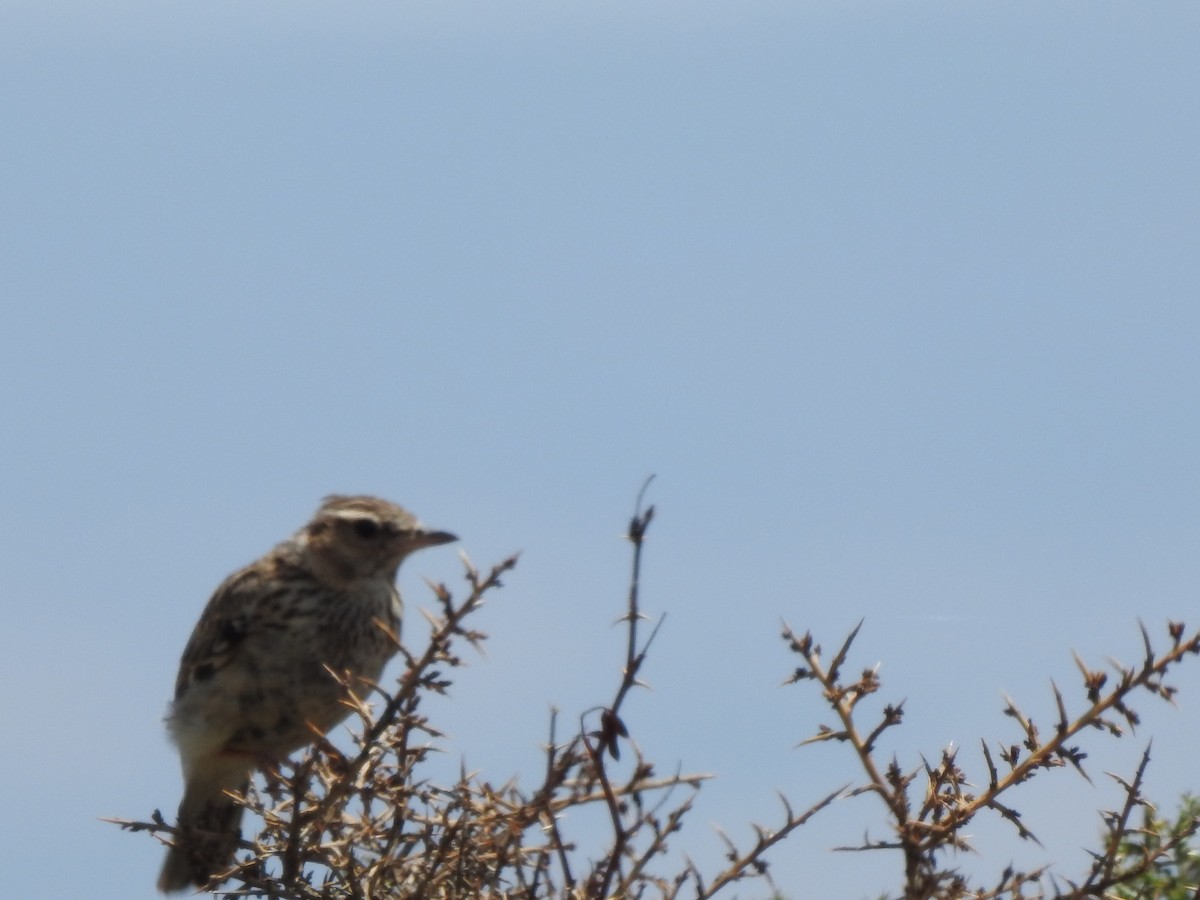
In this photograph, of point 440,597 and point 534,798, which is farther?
point 440,597

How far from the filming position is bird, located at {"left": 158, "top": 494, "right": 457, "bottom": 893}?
27.9 ft

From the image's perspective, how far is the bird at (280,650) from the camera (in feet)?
27.9

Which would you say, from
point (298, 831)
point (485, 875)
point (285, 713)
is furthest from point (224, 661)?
point (485, 875)

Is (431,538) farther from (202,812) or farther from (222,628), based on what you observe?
(202,812)

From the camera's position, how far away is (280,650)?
871cm

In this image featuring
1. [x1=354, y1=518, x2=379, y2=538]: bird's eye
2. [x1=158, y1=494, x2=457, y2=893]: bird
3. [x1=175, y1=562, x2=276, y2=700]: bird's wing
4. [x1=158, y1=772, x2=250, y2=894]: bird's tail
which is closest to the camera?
[x1=158, y1=772, x2=250, y2=894]: bird's tail

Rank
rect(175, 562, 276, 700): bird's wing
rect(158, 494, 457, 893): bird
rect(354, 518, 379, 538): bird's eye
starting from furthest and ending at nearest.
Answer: rect(354, 518, 379, 538): bird's eye < rect(175, 562, 276, 700): bird's wing < rect(158, 494, 457, 893): bird

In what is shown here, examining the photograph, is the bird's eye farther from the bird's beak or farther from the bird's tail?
the bird's tail

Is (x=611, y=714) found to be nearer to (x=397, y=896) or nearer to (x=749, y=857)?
(x=749, y=857)

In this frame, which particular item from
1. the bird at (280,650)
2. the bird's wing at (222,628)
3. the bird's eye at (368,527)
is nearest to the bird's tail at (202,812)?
the bird at (280,650)

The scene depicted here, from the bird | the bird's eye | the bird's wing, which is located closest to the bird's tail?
the bird

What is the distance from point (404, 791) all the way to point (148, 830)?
1.98 m

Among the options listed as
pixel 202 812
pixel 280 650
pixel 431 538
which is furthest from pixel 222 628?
pixel 431 538

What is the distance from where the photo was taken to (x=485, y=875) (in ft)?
13.4
